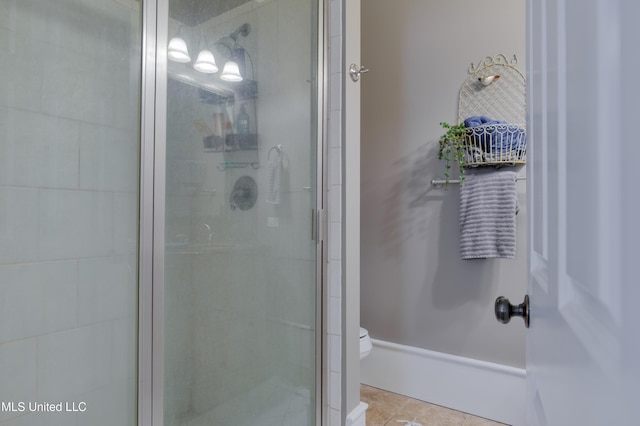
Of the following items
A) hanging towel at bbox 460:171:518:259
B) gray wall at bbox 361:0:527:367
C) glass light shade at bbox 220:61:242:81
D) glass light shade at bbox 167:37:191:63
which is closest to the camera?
glass light shade at bbox 167:37:191:63

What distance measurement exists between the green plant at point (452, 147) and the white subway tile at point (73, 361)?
67.7 inches

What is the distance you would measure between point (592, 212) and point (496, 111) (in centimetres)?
192

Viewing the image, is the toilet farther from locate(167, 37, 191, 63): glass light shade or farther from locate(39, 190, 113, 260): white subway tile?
locate(167, 37, 191, 63): glass light shade

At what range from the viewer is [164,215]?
1.02 meters

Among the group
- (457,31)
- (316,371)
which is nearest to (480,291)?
(316,371)

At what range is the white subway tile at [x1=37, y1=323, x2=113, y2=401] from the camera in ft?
2.92

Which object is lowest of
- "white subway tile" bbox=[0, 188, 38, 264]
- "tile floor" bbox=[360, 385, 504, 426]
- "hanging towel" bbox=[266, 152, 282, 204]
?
"tile floor" bbox=[360, 385, 504, 426]

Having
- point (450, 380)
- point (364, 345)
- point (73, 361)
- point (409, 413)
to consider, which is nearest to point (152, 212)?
point (73, 361)

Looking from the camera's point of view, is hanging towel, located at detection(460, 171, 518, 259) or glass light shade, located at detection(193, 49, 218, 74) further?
hanging towel, located at detection(460, 171, 518, 259)

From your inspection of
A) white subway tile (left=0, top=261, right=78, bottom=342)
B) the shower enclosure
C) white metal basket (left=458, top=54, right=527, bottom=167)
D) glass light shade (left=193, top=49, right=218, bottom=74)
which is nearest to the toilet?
the shower enclosure

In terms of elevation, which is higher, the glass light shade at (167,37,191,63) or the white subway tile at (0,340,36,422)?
the glass light shade at (167,37,191,63)

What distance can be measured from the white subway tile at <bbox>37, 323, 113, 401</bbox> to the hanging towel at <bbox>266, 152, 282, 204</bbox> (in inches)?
26.4

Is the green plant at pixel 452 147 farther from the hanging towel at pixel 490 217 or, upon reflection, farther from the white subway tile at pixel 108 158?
the white subway tile at pixel 108 158

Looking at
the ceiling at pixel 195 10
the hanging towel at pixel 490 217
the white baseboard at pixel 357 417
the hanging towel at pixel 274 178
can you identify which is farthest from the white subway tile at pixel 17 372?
the hanging towel at pixel 490 217
